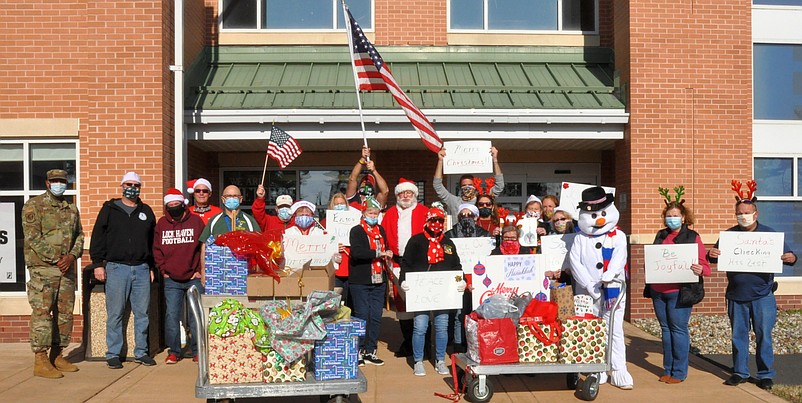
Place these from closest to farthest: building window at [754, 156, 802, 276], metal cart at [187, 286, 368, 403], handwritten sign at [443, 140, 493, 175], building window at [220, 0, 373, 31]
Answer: metal cart at [187, 286, 368, 403]
handwritten sign at [443, 140, 493, 175]
building window at [754, 156, 802, 276]
building window at [220, 0, 373, 31]

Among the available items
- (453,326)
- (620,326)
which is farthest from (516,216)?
(620,326)

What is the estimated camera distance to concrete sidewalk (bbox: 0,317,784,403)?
22.0 ft

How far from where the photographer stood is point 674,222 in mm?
7277

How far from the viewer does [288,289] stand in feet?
20.1

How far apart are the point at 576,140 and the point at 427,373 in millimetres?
5457

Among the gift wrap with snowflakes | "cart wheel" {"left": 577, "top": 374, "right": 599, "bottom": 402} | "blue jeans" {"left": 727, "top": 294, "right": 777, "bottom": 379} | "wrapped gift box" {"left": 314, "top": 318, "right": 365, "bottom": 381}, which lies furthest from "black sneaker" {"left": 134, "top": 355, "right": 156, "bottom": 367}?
"blue jeans" {"left": 727, "top": 294, "right": 777, "bottom": 379}

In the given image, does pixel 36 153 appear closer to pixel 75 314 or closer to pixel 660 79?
pixel 75 314

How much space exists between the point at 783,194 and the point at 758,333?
5.17 m

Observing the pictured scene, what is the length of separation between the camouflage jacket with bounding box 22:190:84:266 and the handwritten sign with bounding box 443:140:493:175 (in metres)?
4.32

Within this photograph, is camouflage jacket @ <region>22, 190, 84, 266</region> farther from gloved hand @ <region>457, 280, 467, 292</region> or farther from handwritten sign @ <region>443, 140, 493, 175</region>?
handwritten sign @ <region>443, 140, 493, 175</region>

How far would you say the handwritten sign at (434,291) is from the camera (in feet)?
22.6

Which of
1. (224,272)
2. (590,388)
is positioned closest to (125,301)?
(224,272)

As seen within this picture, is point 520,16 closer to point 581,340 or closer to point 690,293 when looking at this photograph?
point 690,293

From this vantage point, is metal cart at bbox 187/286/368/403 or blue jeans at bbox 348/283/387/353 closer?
metal cart at bbox 187/286/368/403
